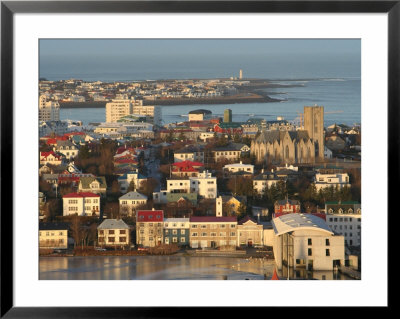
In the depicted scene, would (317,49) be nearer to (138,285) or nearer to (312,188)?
(312,188)

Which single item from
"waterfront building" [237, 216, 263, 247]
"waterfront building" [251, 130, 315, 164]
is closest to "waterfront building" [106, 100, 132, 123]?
"waterfront building" [251, 130, 315, 164]

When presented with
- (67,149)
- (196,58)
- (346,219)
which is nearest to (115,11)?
(196,58)

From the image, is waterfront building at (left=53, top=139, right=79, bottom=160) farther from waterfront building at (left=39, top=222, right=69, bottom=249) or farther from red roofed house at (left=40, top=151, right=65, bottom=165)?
waterfront building at (left=39, top=222, right=69, bottom=249)

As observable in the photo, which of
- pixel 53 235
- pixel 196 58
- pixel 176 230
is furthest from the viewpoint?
pixel 176 230

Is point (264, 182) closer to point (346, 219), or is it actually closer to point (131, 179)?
point (346, 219)

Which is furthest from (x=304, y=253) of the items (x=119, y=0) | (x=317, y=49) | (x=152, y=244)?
(x=119, y=0)
